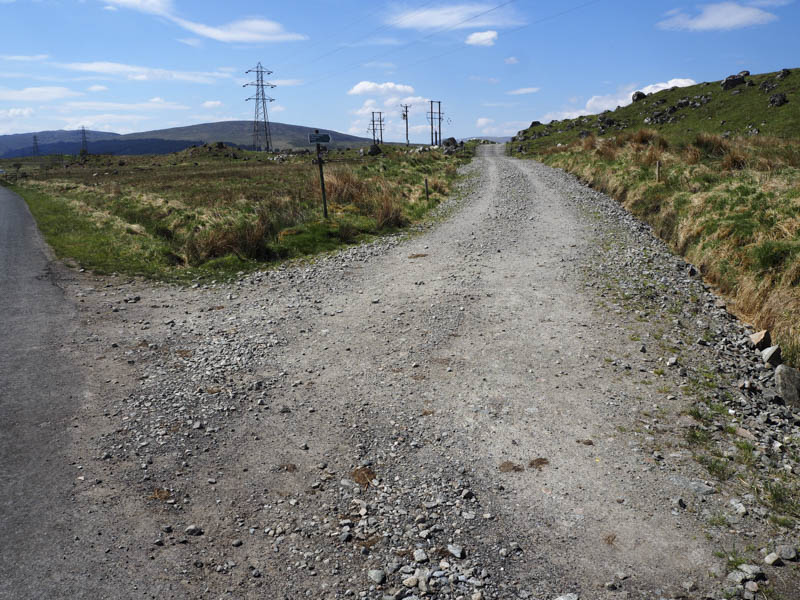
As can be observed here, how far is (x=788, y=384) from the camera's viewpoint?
656 cm

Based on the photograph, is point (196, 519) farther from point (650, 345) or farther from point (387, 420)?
point (650, 345)

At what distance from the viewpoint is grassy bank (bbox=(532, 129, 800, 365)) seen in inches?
363

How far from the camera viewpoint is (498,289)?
10.6m

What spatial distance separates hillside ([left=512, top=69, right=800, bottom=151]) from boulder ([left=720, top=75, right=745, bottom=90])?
1.77 ft

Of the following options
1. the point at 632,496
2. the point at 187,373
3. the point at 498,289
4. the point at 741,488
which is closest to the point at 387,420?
the point at 632,496

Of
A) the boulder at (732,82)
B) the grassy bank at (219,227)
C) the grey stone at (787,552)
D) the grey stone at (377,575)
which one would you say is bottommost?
the grey stone at (377,575)

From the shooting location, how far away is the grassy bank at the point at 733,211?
9.21 m

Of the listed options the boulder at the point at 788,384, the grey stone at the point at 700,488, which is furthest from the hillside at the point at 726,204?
the grey stone at the point at 700,488

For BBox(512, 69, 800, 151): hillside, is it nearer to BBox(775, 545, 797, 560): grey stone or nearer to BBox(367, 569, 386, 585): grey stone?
BBox(775, 545, 797, 560): grey stone

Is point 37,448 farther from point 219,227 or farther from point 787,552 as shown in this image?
point 219,227

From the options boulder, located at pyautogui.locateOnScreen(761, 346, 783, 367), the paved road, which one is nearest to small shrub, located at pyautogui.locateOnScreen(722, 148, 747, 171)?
boulder, located at pyautogui.locateOnScreen(761, 346, 783, 367)

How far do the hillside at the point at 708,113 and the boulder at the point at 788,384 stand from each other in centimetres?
5991

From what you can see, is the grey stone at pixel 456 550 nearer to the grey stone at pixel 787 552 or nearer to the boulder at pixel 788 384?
the grey stone at pixel 787 552

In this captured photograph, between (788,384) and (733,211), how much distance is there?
26.6ft
